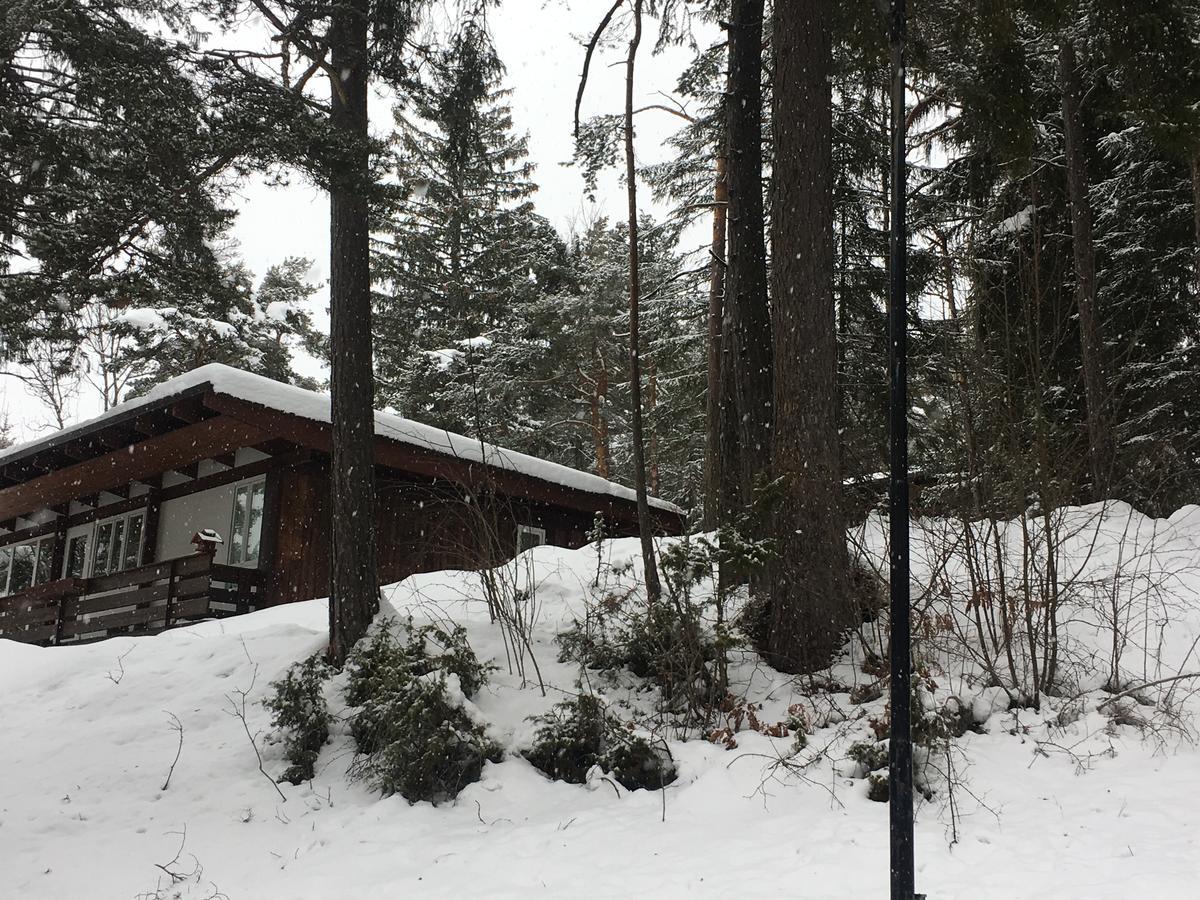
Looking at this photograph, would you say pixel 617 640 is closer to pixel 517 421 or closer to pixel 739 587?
pixel 739 587

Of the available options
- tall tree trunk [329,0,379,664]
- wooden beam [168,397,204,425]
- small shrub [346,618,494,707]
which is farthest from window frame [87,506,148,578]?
small shrub [346,618,494,707]

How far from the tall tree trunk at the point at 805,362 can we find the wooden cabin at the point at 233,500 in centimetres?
421

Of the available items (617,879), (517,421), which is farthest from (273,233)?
(617,879)

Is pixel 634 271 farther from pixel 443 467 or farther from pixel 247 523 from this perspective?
pixel 247 523

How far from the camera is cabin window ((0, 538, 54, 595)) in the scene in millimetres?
20859

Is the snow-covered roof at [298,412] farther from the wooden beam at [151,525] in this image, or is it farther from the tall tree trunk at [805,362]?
the tall tree trunk at [805,362]

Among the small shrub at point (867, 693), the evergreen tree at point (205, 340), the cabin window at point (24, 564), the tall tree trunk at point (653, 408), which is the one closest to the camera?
the small shrub at point (867, 693)

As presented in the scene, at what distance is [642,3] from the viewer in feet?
34.4

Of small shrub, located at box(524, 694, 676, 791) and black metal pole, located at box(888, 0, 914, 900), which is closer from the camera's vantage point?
black metal pole, located at box(888, 0, 914, 900)

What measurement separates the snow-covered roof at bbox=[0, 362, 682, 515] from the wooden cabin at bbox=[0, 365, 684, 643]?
29 millimetres

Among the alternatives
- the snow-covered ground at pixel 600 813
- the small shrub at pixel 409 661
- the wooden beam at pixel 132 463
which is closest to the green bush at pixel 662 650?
the snow-covered ground at pixel 600 813

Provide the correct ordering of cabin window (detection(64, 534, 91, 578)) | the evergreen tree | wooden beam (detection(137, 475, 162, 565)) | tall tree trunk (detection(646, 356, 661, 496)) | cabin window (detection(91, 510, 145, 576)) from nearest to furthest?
wooden beam (detection(137, 475, 162, 565)) → cabin window (detection(91, 510, 145, 576)) → cabin window (detection(64, 534, 91, 578)) → tall tree trunk (detection(646, 356, 661, 496)) → the evergreen tree

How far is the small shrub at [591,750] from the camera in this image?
6590 millimetres

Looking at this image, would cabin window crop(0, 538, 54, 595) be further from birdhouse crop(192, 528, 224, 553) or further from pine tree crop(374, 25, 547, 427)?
birdhouse crop(192, 528, 224, 553)
